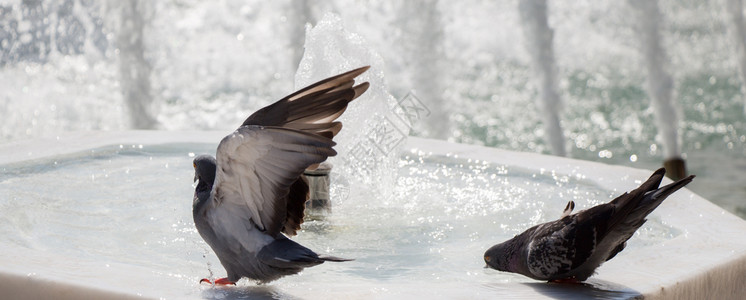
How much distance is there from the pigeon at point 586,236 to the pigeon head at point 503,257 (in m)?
0.02

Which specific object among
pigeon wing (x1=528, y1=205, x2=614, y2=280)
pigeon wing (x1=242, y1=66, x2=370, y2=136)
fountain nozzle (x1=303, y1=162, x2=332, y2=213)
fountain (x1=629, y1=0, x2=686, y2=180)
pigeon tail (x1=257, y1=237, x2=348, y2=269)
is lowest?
pigeon tail (x1=257, y1=237, x2=348, y2=269)

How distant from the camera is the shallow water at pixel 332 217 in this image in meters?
2.31

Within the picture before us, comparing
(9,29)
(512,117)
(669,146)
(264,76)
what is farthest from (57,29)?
(669,146)

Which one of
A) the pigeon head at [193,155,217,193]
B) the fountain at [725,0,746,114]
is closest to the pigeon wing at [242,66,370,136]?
the pigeon head at [193,155,217,193]

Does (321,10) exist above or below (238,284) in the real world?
above

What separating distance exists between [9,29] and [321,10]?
134 inches

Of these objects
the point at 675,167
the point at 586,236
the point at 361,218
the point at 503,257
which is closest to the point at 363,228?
the point at 361,218

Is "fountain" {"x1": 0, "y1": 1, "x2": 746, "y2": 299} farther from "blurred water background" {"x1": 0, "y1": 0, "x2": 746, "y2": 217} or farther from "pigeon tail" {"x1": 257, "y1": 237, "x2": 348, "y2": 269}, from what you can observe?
"blurred water background" {"x1": 0, "y1": 0, "x2": 746, "y2": 217}

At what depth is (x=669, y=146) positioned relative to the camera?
6.18 metres

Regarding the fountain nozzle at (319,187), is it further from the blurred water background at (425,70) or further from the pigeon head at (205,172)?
the blurred water background at (425,70)

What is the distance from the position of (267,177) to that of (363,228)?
0.89 m

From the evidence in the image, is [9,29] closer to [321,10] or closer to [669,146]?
[321,10]

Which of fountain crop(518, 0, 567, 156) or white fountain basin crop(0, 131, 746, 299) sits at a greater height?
fountain crop(518, 0, 567, 156)

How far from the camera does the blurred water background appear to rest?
7.01 meters
